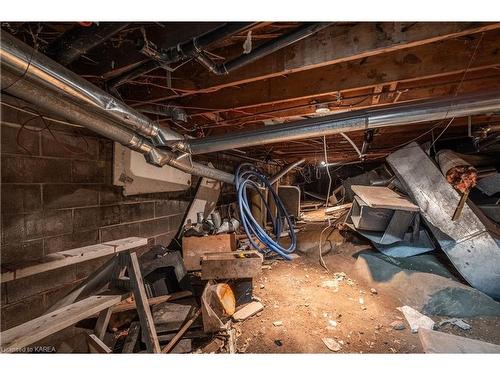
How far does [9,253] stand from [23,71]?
4.01 ft

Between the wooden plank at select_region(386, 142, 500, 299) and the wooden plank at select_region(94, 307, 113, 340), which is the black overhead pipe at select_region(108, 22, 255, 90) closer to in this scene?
the wooden plank at select_region(94, 307, 113, 340)

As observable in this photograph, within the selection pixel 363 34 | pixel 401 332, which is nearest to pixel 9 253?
pixel 363 34

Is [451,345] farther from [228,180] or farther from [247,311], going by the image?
[228,180]

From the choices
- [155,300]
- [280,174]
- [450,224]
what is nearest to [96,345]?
[155,300]

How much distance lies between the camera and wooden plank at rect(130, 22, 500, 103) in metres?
1.09

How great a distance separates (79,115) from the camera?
4.20 ft

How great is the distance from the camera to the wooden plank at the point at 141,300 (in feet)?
4.43

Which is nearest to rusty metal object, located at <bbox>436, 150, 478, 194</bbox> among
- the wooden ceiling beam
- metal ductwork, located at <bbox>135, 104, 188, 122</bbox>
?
the wooden ceiling beam

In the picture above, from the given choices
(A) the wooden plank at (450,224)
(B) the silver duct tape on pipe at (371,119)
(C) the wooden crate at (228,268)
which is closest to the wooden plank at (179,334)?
(C) the wooden crate at (228,268)

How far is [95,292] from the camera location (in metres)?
1.41

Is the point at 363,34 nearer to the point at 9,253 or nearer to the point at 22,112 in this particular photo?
the point at 22,112

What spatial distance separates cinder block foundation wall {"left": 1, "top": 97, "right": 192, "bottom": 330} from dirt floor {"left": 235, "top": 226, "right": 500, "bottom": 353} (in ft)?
4.93

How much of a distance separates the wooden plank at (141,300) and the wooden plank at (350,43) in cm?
133

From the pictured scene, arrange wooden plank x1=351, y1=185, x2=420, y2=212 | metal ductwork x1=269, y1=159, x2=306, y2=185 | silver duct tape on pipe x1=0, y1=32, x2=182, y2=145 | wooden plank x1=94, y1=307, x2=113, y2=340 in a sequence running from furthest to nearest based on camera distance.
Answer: metal ductwork x1=269, y1=159, x2=306, y2=185, wooden plank x1=351, y1=185, x2=420, y2=212, wooden plank x1=94, y1=307, x2=113, y2=340, silver duct tape on pipe x1=0, y1=32, x2=182, y2=145
